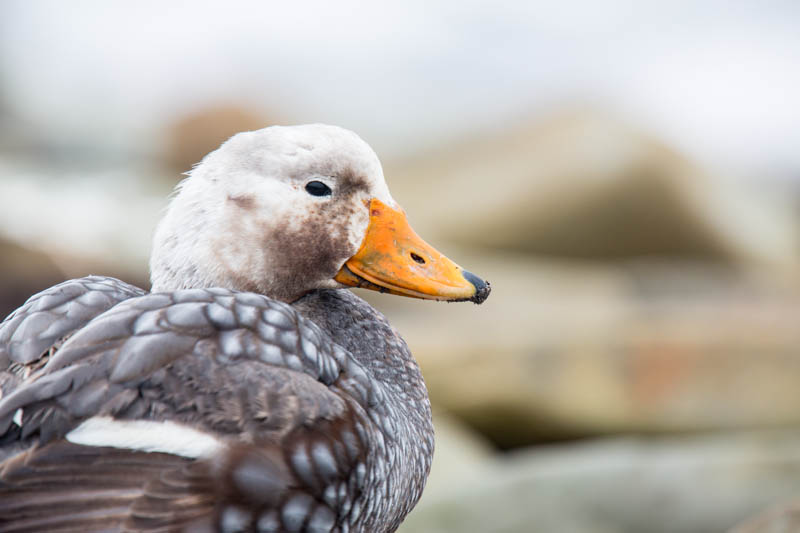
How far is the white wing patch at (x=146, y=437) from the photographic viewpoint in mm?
1476

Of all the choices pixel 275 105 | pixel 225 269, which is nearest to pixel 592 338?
pixel 225 269

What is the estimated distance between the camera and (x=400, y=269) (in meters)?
2.05

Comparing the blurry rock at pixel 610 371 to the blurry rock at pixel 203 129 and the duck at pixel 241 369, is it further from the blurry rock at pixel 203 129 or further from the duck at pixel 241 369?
the blurry rock at pixel 203 129

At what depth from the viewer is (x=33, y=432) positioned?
1.47 metres

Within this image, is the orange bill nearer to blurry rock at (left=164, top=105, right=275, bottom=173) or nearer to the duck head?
the duck head

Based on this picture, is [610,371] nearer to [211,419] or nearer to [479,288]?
[479,288]

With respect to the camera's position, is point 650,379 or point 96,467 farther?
point 650,379

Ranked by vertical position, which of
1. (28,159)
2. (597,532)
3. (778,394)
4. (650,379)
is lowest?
(28,159)

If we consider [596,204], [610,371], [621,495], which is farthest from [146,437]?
[596,204]

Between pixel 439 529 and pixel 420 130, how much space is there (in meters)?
9.07

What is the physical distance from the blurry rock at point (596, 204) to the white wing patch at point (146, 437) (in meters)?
5.83

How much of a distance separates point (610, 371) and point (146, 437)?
403 cm

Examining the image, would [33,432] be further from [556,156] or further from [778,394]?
[556,156]

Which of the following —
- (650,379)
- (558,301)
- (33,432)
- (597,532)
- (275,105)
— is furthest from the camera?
(275,105)
